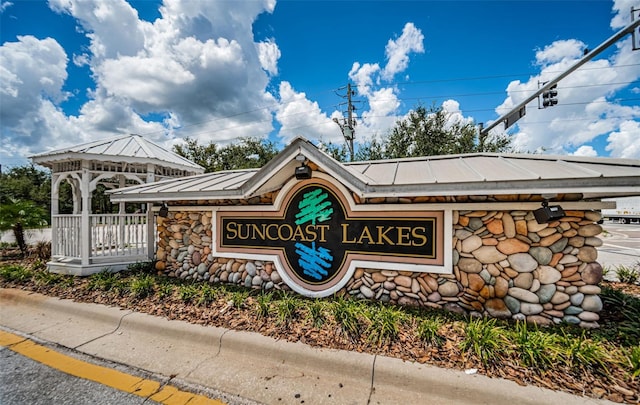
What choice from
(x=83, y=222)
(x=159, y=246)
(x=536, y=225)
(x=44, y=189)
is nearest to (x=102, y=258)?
(x=83, y=222)

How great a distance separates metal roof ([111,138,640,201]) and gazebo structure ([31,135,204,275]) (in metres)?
2.91

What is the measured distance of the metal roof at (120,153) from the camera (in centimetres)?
724

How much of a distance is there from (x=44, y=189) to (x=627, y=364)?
169 ft

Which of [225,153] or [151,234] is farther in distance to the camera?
[225,153]

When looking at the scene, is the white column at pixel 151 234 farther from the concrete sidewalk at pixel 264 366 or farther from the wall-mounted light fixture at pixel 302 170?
the wall-mounted light fixture at pixel 302 170

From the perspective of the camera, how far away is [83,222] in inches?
286

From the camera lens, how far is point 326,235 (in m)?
4.98

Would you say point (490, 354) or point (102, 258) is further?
point (102, 258)

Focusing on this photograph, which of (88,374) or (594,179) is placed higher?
(594,179)

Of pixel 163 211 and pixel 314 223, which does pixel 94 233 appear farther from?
pixel 314 223

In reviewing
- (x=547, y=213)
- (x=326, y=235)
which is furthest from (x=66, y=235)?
→ (x=547, y=213)

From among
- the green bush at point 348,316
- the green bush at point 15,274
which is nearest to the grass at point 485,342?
the green bush at point 348,316

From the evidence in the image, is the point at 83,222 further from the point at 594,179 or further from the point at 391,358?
the point at 594,179

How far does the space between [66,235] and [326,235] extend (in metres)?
7.53
